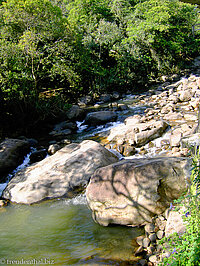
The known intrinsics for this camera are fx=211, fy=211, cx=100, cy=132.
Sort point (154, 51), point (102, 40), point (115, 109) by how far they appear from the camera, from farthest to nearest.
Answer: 1. point (154, 51)
2. point (102, 40)
3. point (115, 109)

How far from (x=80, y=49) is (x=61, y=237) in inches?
529

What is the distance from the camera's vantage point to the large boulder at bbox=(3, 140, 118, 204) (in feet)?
17.6

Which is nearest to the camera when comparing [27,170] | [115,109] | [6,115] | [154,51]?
[27,170]

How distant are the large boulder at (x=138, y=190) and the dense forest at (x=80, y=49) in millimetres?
5495

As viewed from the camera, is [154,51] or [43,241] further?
[154,51]

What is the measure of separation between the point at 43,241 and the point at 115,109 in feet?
33.7

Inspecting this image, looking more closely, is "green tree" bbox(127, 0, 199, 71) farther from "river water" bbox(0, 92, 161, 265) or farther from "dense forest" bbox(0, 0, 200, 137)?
"river water" bbox(0, 92, 161, 265)

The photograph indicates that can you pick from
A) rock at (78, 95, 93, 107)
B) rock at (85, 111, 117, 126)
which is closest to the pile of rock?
rock at (85, 111, 117, 126)

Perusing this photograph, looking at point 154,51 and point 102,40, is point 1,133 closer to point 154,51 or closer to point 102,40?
point 102,40

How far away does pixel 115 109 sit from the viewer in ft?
43.7

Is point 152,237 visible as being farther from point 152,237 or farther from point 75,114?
point 75,114

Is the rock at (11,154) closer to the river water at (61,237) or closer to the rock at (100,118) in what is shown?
the river water at (61,237)

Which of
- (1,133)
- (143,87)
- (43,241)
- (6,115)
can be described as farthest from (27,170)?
(143,87)

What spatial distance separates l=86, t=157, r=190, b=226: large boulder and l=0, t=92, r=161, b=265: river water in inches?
9.8
